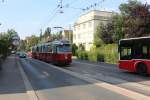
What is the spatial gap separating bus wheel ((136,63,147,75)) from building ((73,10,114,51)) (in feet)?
202

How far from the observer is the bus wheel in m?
23.8

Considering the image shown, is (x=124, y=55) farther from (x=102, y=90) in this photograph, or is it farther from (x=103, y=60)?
(x=103, y=60)

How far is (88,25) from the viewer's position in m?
94.0

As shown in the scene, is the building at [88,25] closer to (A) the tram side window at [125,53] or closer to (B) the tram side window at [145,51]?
(A) the tram side window at [125,53]

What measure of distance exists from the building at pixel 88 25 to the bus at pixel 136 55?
59774 mm

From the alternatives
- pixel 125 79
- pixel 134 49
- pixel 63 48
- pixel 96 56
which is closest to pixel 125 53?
pixel 134 49

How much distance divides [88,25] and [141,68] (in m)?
70.3

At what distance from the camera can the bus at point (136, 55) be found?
23438 millimetres

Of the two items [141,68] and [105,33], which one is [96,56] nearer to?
[105,33]

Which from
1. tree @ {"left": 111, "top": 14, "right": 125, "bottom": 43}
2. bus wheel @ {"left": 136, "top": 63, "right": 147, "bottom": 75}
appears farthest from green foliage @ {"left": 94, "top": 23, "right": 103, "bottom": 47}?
bus wheel @ {"left": 136, "top": 63, "right": 147, "bottom": 75}

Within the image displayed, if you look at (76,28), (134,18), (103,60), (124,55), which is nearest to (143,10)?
(134,18)

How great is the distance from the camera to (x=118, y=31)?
2586 inches

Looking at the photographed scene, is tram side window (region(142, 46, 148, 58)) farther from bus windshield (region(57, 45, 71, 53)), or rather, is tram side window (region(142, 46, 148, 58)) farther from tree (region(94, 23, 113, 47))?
tree (region(94, 23, 113, 47))

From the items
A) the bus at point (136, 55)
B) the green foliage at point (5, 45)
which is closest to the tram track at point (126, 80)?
the bus at point (136, 55)
